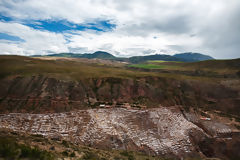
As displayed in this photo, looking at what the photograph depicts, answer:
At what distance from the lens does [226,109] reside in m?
46.7

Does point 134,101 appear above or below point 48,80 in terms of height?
below

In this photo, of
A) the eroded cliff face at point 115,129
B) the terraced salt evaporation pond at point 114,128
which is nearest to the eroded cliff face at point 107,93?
the terraced salt evaporation pond at point 114,128

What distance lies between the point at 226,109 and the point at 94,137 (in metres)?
47.1

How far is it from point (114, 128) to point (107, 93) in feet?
53.7

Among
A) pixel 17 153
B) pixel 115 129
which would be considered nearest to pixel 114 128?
pixel 115 129

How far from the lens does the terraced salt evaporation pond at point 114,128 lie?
1132 inches

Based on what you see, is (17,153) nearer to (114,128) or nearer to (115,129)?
(115,129)

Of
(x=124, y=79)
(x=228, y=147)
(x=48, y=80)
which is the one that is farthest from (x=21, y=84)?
(x=228, y=147)

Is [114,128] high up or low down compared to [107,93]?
down

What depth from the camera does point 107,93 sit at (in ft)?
156

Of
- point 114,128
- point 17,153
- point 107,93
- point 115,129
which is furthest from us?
point 107,93

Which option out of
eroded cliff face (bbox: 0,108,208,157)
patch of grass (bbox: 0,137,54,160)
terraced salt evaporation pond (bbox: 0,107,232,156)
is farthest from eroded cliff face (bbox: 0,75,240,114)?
patch of grass (bbox: 0,137,54,160)

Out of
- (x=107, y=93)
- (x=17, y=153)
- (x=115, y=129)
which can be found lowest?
(x=115, y=129)

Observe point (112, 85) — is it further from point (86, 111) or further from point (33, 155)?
point (33, 155)
